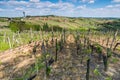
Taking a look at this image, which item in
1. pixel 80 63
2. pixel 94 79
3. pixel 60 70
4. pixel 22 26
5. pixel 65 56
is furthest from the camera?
pixel 22 26

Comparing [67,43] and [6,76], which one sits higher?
[67,43]

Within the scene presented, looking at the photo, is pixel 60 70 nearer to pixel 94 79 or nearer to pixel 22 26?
pixel 94 79

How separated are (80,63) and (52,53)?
476cm

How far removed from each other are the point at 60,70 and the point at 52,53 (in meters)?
5.33

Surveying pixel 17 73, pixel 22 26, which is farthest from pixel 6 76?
pixel 22 26

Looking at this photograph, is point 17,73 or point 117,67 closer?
point 17,73

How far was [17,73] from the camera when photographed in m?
22.4

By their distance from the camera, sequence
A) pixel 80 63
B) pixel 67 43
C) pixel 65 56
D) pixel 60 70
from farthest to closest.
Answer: pixel 67 43 < pixel 65 56 < pixel 80 63 < pixel 60 70

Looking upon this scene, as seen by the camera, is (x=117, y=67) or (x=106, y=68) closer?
(x=106, y=68)

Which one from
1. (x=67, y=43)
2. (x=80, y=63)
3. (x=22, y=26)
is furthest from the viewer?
(x=22, y=26)

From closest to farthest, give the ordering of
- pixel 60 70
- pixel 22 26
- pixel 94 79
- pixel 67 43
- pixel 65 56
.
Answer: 1. pixel 94 79
2. pixel 60 70
3. pixel 65 56
4. pixel 67 43
5. pixel 22 26

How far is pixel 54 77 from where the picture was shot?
20.0 metres

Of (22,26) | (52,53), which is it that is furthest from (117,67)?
(22,26)

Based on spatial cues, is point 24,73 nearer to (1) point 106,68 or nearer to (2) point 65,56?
(2) point 65,56
